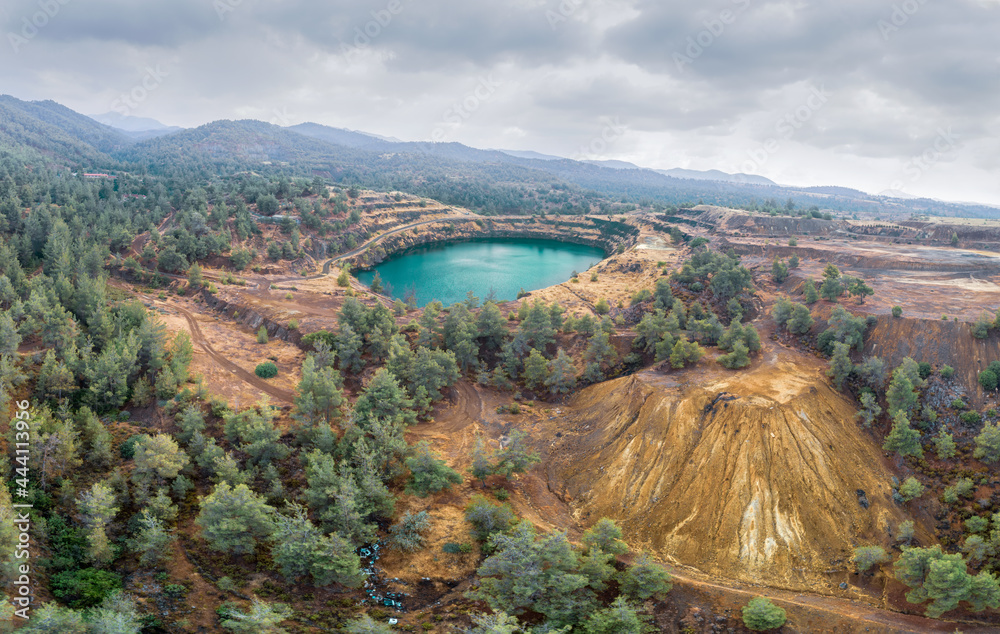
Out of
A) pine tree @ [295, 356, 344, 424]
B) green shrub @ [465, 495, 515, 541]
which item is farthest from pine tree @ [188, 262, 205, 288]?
green shrub @ [465, 495, 515, 541]

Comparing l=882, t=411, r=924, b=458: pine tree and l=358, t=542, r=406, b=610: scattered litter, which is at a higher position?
l=882, t=411, r=924, b=458: pine tree

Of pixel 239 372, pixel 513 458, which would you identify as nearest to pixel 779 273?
pixel 513 458

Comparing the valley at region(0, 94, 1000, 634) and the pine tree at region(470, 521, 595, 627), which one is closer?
the pine tree at region(470, 521, 595, 627)

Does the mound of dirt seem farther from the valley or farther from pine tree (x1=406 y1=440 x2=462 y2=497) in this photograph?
pine tree (x1=406 y1=440 x2=462 y2=497)

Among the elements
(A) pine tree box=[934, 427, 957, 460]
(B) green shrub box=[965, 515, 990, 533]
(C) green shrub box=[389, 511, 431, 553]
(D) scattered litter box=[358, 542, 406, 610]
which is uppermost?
(A) pine tree box=[934, 427, 957, 460]

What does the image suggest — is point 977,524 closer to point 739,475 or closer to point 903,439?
point 903,439

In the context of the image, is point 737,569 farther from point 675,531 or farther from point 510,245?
point 510,245

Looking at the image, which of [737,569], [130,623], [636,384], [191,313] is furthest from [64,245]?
[737,569]
